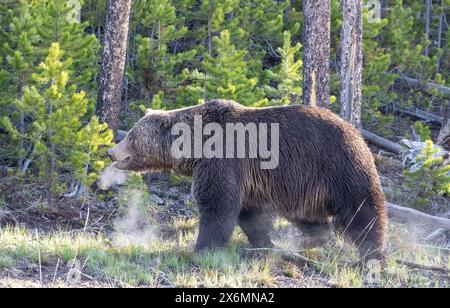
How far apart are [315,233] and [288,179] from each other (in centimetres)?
87

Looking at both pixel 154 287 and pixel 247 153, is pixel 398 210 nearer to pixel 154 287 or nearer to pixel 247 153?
pixel 247 153

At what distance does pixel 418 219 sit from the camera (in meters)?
11.3

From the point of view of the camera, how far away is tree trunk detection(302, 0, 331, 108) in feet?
41.5

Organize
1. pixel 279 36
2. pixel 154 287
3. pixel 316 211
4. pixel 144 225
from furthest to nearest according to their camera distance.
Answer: pixel 279 36 → pixel 144 225 → pixel 316 211 → pixel 154 287

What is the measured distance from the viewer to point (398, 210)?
11.5m

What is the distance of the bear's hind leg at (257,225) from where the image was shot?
878 cm

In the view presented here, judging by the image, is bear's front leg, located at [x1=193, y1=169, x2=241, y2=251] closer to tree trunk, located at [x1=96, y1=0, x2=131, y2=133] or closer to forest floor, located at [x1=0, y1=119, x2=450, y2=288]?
forest floor, located at [x1=0, y1=119, x2=450, y2=288]

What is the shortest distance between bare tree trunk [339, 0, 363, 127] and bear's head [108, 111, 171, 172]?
581cm

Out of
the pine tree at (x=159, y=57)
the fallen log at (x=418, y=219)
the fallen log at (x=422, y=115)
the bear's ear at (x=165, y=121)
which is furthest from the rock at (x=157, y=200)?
the fallen log at (x=422, y=115)

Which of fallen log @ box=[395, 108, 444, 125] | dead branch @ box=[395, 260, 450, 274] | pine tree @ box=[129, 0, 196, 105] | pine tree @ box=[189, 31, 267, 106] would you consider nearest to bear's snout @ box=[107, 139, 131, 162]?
dead branch @ box=[395, 260, 450, 274]

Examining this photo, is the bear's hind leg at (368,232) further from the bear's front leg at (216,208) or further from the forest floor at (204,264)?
the bear's front leg at (216,208)

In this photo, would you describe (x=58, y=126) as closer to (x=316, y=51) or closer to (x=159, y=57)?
(x=159, y=57)

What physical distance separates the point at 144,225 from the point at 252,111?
14.3ft

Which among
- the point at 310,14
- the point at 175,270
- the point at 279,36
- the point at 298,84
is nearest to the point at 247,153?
the point at 175,270
